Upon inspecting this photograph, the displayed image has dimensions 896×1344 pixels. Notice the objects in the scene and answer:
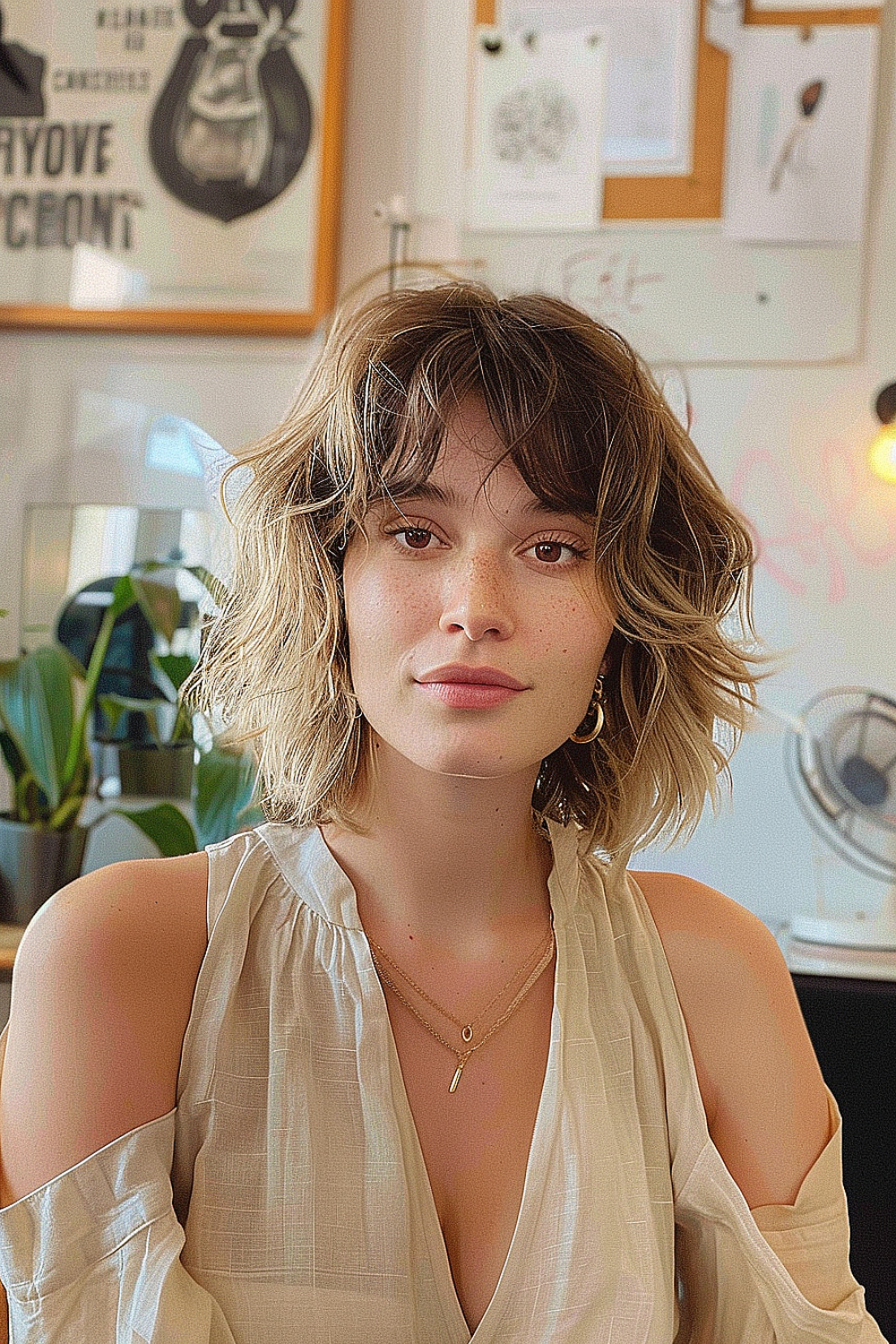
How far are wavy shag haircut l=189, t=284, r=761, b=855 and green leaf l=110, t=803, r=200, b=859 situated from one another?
2.41 ft

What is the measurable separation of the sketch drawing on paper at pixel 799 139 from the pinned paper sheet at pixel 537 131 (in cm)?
26

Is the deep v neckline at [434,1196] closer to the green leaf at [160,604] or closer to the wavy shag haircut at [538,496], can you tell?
the wavy shag haircut at [538,496]

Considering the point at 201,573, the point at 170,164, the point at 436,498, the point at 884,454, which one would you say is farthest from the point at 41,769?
the point at 884,454

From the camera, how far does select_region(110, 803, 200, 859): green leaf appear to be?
168 cm

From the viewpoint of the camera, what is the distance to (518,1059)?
0.88m

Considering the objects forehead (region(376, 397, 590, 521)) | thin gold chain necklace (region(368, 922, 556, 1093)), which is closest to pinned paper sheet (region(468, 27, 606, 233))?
forehead (region(376, 397, 590, 521))

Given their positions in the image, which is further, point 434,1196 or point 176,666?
point 176,666

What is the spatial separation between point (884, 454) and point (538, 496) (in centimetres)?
127

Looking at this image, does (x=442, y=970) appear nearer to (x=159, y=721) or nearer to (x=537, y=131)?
(x=159, y=721)

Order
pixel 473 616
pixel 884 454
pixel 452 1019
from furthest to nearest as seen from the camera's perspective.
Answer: pixel 884 454
pixel 452 1019
pixel 473 616

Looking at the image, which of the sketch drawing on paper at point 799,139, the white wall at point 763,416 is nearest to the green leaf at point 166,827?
the white wall at point 763,416

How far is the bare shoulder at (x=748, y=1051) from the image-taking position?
2.92 feet

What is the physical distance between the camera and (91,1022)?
2.56 ft

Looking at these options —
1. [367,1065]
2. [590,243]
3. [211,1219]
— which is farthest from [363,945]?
[590,243]
